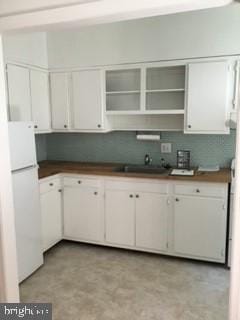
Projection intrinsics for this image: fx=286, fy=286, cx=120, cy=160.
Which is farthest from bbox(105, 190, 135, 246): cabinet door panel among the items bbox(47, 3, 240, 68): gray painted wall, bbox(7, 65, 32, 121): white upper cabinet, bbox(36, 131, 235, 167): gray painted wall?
bbox(47, 3, 240, 68): gray painted wall

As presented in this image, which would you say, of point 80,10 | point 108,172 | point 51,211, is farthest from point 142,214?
point 80,10

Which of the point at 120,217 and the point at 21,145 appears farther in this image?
the point at 120,217

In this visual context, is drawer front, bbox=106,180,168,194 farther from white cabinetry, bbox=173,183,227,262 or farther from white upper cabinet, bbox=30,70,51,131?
white upper cabinet, bbox=30,70,51,131

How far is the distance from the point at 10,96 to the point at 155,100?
1.63m

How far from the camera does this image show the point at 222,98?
9.55 feet

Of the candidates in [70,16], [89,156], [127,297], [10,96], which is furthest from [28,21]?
[89,156]

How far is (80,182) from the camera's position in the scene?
3.30 metres

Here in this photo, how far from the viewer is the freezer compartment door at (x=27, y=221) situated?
2.57 metres

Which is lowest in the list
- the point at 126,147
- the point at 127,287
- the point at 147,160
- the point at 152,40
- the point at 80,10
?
the point at 127,287

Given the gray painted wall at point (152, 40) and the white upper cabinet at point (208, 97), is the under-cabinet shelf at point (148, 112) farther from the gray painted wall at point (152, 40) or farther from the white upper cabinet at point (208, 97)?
the gray painted wall at point (152, 40)

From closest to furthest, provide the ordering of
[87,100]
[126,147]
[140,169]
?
[87,100]
[140,169]
[126,147]

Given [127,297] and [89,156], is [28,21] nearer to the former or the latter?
[127,297]

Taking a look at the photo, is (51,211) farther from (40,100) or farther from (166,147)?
(166,147)

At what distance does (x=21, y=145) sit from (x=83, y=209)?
114cm
